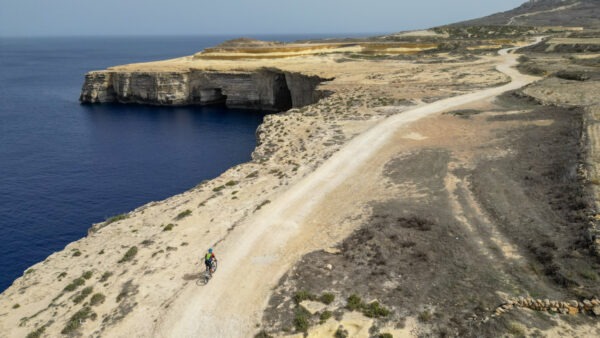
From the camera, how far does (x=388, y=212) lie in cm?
2825

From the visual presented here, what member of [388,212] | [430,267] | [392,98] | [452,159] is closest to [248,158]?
[392,98]

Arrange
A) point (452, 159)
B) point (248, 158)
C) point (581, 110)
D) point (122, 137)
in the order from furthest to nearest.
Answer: point (122, 137)
point (248, 158)
point (581, 110)
point (452, 159)

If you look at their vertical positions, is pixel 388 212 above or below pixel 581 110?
below

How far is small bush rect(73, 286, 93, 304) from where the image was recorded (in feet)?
75.8

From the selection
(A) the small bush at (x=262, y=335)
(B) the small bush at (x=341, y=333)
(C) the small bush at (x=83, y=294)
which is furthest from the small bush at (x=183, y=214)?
(B) the small bush at (x=341, y=333)

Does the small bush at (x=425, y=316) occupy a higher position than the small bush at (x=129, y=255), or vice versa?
the small bush at (x=425, y=316)

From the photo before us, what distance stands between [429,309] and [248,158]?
44.7 meters

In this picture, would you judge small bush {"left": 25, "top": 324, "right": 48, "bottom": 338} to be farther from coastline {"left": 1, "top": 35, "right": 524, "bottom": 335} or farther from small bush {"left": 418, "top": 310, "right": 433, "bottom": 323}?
small bush {"left": 418, "top": 310, "right": 433, "bottom": 323}

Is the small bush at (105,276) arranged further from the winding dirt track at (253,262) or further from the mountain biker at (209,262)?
the mountain biker at (209,262)

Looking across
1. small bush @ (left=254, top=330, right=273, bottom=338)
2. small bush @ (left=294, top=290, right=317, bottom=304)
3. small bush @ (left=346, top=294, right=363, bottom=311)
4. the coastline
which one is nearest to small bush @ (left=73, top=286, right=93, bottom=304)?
the coastline

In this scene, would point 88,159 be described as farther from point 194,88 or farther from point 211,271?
point 211,271

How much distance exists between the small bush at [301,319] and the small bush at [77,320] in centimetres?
1014

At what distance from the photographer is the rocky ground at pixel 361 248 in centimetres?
1923

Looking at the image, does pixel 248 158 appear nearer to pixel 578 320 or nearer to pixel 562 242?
pixel 562 242
